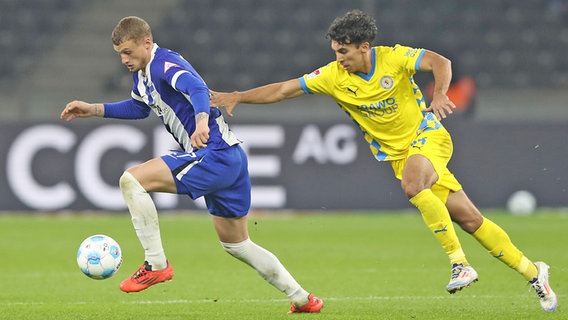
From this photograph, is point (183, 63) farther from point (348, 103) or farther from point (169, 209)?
point (169, 209)

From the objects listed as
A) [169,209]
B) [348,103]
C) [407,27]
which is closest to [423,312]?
[348,103]

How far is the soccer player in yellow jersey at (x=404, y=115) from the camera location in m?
7.06

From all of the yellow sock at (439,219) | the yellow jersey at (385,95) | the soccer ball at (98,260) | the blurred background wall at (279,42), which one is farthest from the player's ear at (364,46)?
the blurred background wall at (279,42)

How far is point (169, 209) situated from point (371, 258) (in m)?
5.37

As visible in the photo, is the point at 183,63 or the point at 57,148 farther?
the point at 57,148

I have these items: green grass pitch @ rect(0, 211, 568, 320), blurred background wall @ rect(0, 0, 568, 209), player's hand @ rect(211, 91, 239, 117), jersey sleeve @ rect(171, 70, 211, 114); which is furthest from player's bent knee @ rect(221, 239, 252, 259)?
blurred background wall @ rect(0, 0, 568, 209)

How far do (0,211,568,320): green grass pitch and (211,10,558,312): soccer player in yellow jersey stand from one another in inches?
19.1

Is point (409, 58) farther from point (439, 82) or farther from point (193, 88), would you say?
point (193, 88)

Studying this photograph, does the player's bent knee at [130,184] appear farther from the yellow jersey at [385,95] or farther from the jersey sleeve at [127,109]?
the yellow jersey at [385,95]

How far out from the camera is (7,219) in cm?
1530

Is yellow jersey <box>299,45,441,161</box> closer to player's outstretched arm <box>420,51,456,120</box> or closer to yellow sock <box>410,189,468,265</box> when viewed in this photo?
player's outstretched arm <box>420,51,456,120</box>

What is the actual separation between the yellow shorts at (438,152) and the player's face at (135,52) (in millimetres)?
1833

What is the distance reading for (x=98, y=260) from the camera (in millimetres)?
6648

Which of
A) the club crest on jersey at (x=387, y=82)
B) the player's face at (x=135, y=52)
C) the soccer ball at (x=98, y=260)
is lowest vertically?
the soccer ball at (x=98, y=260)
